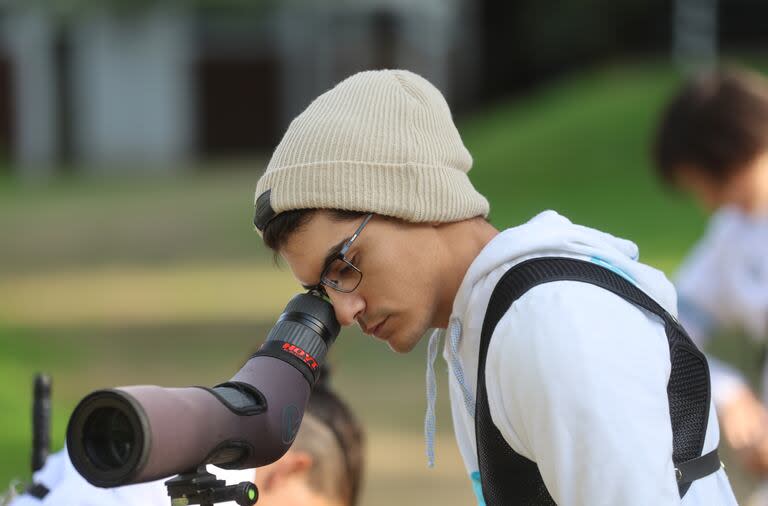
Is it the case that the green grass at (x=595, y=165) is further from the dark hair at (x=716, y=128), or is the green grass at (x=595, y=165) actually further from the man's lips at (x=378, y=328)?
the man's lips at (x=378, y=328)

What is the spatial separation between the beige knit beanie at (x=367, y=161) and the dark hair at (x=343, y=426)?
980 mm

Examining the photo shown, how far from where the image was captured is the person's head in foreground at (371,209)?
87.9 inches

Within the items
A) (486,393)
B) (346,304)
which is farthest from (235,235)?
(486,393)

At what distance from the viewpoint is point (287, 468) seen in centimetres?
299

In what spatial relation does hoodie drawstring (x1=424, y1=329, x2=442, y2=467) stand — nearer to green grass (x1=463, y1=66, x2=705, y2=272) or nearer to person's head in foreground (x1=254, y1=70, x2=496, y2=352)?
person's head in foreground (x1=254, y1=70, x2=496, y2=352)

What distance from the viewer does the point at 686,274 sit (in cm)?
435

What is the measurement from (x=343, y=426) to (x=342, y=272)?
1.08m

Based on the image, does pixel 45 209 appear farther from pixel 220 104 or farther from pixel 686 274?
pixel 686 274

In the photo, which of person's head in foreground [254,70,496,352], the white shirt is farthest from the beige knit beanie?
the white shirt

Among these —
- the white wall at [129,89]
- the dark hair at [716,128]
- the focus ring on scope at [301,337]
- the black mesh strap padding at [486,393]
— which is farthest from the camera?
the white wall at [129,89]

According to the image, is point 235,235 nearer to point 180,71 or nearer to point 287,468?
point 287,468

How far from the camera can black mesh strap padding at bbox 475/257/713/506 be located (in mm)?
2031

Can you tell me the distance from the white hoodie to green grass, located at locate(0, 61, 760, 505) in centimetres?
369

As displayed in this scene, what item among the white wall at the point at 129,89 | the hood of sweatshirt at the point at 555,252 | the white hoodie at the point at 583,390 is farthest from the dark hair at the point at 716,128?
the white wall at the point at 129,89
